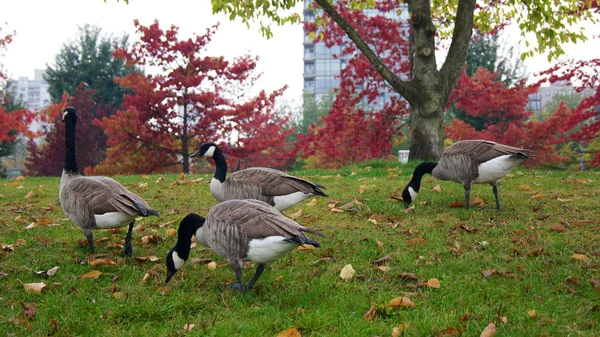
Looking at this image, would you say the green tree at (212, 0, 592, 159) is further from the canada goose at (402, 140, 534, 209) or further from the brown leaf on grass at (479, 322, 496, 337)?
the brown leaf on grass at (479, 322, 496, 337)

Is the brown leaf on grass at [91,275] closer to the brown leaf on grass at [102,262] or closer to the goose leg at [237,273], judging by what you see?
the brown leaf on grass at [102,262]

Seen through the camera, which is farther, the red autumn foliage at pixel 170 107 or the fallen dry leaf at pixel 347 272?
the red autumn foliage at pixel 170 107

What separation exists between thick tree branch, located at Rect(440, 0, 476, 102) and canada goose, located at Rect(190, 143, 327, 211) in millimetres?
7373

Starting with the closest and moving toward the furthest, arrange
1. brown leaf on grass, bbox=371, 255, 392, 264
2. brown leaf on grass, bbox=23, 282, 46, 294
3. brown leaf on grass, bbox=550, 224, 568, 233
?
1. brown leaf on grass, bbox=23, 282, 46, 294
2. brown leaf on grass, bbox=371, 255, 392, 264
3. brown leaf on grass, bbox=550, 224, 568, 233

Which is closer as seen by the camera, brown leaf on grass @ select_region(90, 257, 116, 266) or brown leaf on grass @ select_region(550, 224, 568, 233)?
brown leaf on grass @ select_region(90, 257, 116, 266)

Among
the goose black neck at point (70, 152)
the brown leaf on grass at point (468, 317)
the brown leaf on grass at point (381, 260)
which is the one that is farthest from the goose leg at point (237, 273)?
the goose black neck at point (70, 152)

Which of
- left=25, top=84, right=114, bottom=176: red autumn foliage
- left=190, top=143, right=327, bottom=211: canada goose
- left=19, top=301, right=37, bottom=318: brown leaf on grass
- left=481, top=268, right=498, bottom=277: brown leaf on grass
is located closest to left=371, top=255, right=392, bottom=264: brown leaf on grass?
left=481, top=268, right=498, bottom=277: brown leaf on grass

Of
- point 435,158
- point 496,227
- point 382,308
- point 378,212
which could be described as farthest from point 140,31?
point 382,308

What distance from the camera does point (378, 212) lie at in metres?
7.61

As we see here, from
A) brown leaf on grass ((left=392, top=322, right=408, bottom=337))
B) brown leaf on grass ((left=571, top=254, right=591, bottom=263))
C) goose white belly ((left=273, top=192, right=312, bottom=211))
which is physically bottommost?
brown leaf on grass ((left=392, top=322, right=408, bottom=337))

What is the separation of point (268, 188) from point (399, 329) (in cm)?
294

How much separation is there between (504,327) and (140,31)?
19057 mm

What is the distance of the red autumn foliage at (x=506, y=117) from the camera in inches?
827

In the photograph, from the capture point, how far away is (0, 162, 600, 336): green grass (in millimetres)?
3797
